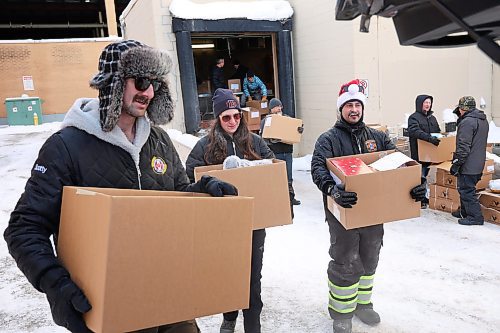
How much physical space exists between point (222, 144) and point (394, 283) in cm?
195

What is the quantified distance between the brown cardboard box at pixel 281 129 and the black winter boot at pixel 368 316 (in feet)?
11.4

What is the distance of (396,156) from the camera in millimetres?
2953

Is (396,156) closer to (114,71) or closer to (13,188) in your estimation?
(114,71)

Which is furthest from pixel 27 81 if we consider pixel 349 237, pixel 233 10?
pixel 349 237

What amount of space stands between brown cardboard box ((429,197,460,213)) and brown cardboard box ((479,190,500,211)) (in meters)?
0.29

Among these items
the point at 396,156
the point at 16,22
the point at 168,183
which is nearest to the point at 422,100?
the point at 396,156

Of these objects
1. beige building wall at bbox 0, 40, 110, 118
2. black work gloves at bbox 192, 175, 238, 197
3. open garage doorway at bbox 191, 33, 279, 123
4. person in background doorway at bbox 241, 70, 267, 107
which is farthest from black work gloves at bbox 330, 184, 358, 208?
beige building wall at bbox 0, 40, 110, 118

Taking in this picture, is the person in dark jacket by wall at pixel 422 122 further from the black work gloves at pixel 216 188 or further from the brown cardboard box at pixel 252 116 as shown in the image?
the black work gloves at pixel 216 188

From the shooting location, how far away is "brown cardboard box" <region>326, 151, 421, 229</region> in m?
2.72

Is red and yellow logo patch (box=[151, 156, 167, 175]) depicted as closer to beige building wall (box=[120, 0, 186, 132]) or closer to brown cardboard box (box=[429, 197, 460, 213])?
brown cardboard box (box=[429, 197, 460, 213])

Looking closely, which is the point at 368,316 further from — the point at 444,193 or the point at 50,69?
the point at 50,69

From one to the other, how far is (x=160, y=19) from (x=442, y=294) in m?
6.37

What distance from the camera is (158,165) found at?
199cm

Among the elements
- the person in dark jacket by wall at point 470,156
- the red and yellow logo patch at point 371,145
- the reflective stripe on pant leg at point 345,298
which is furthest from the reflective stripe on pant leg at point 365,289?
the person in dark jacket by wall at point 470,156
